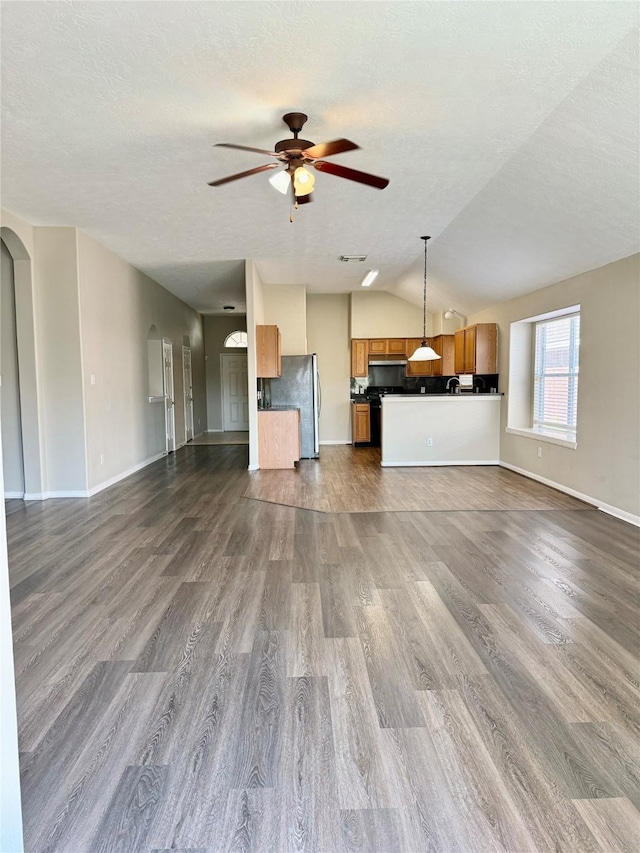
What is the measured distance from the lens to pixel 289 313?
8.35 metres

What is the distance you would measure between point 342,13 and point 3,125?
88.6 inches

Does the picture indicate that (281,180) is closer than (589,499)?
Yes

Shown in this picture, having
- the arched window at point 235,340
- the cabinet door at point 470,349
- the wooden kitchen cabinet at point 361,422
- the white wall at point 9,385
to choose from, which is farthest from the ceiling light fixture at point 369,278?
the white wall at point 9,385

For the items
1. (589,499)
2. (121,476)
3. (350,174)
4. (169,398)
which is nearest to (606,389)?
(589,499)

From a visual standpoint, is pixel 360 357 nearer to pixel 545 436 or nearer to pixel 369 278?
pixel 369 278

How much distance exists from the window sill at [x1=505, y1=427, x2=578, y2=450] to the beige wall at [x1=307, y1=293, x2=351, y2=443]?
3646 mm

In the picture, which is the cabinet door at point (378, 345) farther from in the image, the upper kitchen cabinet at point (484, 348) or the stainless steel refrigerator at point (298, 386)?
the upper kitchen cabinet at point (484, 348)

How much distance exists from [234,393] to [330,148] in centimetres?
945

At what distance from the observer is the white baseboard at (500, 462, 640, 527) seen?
4.20 m

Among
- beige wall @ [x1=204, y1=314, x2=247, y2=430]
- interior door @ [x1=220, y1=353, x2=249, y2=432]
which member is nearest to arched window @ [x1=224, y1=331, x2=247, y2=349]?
beige wall @ [x1=204, y1=314, x2=247, y2=430]

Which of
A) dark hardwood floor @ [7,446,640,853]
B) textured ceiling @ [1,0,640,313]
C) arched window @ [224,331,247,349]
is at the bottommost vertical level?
dark hardwood floor @ [7,446,640,853]

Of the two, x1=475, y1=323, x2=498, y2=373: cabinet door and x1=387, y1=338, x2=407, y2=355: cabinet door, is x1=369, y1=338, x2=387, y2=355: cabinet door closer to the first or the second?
x1=387, y1=338, x2=407, y2=355: cabinet door

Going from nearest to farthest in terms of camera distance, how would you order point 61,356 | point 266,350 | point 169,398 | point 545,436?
point 61,356
point 545,436
point 266,350
point 169,398

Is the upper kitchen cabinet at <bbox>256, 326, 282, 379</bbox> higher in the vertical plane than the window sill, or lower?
higher
